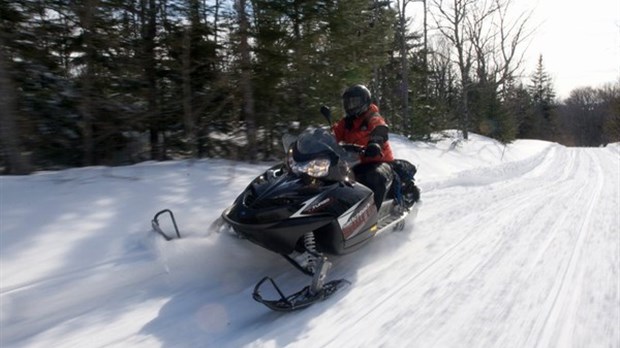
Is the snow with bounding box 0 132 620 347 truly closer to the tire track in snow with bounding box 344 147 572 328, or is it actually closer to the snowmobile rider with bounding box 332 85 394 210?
the tire track in snow with bounding box 344 147 572 328

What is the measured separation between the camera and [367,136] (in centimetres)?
496

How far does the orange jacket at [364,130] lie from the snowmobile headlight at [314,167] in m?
1.19

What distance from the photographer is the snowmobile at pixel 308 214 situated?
3230 millimetres

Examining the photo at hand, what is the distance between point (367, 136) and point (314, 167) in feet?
5.27

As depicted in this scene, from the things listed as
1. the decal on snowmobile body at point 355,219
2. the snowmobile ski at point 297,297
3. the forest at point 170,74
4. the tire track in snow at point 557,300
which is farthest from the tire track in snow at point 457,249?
the forest at point 170,74

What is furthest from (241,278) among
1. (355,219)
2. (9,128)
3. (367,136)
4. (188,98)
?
(188,98)

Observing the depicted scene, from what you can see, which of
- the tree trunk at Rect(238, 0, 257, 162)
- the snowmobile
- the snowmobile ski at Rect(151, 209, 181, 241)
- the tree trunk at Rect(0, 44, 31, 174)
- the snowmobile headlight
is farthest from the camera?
the tree trunk at Rect(238, 0, 257, 162)

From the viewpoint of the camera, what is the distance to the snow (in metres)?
2.87

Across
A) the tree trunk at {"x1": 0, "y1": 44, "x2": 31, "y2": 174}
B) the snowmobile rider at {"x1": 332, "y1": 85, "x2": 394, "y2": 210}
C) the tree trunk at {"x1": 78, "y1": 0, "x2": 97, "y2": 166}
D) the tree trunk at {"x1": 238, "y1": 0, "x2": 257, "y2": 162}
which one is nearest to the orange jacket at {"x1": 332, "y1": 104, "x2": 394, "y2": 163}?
the snowmobile rider at {"x1": 332, "y1": 85, "x2": 394, "y2": 210}

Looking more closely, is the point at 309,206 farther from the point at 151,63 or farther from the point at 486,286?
the point at 151,63

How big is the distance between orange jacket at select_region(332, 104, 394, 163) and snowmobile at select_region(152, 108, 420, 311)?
881 millimetres

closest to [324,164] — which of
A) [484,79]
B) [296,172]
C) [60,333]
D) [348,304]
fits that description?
[296,172]

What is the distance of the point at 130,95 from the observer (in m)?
6.05

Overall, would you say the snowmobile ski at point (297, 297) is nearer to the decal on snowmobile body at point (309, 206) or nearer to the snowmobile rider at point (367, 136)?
the decal on snowmobile body at point (309, 206)
